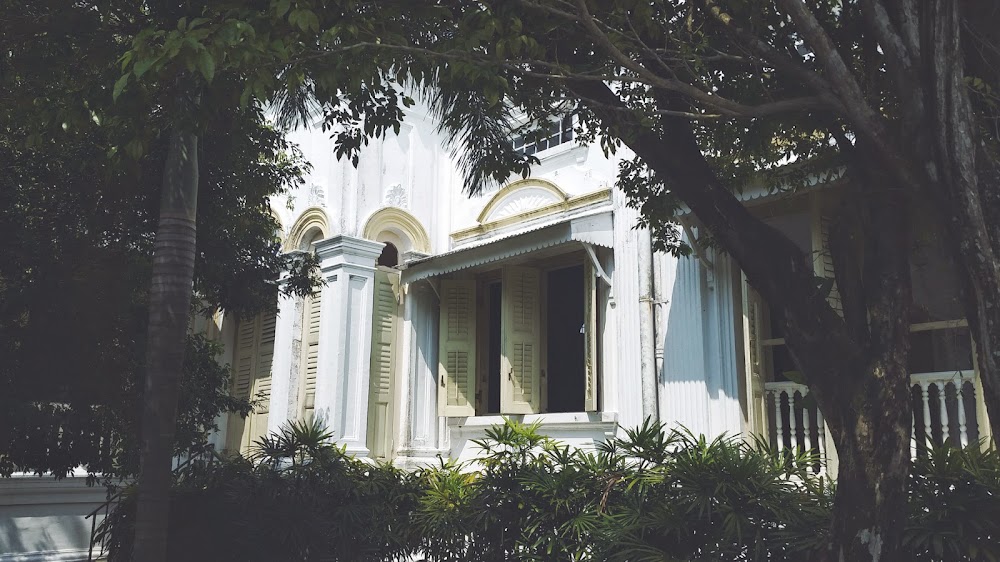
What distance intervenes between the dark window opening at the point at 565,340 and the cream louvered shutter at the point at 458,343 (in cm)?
107

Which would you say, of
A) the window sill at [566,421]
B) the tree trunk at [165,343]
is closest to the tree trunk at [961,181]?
the tree trunk at [165,343]

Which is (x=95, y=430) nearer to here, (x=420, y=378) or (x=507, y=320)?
(x=507, y=320)

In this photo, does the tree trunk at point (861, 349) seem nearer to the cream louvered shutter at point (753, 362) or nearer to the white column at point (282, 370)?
the cream louvered shutter at point (753, 362)

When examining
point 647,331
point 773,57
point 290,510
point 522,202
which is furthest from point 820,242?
point 290,510

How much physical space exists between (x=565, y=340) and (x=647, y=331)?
2.35m

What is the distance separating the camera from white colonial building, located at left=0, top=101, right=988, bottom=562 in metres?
8.34

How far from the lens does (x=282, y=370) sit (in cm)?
1274

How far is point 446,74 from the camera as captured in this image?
459 cm

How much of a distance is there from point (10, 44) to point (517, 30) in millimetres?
2920

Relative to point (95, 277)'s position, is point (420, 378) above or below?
below

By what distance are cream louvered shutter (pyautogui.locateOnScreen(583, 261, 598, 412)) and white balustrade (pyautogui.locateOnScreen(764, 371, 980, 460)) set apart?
2.01m

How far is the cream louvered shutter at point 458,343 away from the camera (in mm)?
11703

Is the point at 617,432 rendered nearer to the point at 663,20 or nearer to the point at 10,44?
the point at 663,20

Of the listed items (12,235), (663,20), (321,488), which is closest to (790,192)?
(663,20)
